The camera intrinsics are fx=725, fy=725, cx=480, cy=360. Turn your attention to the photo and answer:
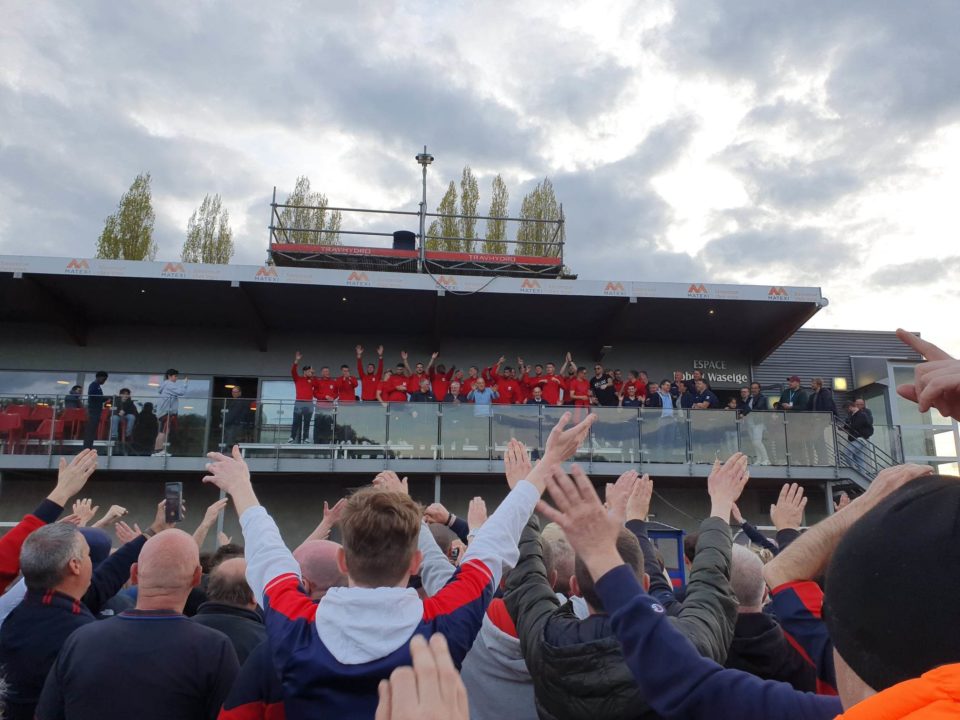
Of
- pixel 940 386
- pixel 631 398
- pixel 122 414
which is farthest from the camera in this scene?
pixel 631 398

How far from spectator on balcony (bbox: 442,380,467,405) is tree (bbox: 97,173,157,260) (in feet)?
54.3

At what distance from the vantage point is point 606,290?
52.7ft

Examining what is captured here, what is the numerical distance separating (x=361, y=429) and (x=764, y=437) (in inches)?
315

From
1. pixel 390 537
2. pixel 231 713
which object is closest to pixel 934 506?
pixel 390 537

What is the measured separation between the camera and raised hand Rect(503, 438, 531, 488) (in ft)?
9.50

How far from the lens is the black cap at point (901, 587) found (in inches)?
40.4

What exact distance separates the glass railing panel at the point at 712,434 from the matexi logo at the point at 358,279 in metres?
7.25

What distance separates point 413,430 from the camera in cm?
1421

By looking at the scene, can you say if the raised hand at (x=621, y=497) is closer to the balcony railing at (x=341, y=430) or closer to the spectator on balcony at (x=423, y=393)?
the balcony railing at (x=341, y=430)

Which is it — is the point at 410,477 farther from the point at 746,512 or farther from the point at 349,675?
the point at 349,675

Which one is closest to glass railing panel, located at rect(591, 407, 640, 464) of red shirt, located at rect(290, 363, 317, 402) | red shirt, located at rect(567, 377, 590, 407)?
red shirt, located at rect(567, 377, 590, 407)

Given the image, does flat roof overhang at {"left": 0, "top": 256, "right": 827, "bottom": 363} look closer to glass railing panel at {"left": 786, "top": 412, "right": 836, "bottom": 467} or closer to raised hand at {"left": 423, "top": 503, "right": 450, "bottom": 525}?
glass railing panel at {"left": 786, "top": 412, "right": 836, "bottom": 467}

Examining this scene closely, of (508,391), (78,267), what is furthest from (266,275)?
(508,391)

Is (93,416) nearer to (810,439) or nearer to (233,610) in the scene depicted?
(233,610)
